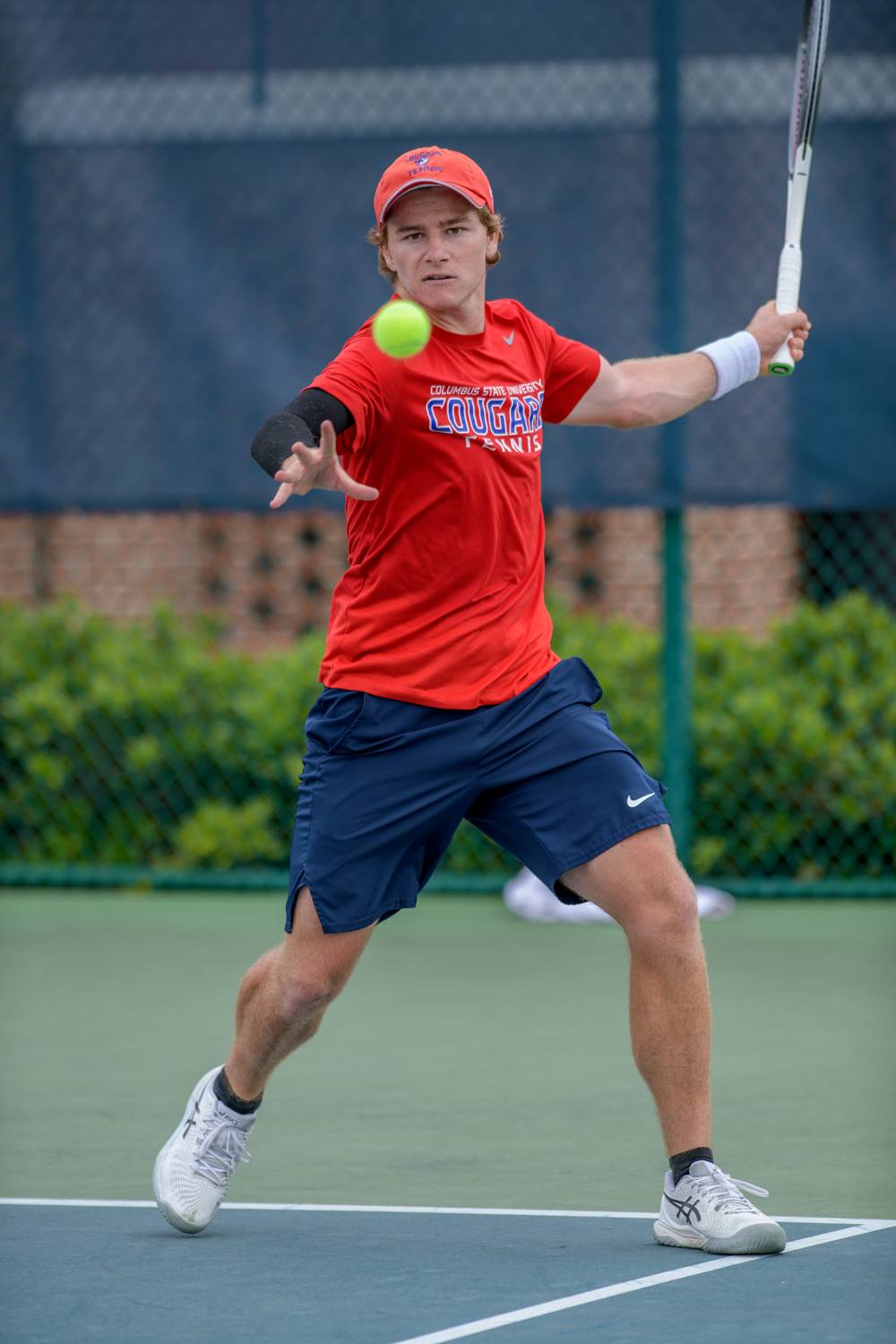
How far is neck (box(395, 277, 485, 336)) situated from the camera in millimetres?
3570

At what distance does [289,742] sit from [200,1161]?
4.20 m

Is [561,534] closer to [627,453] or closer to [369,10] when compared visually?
[627,453]

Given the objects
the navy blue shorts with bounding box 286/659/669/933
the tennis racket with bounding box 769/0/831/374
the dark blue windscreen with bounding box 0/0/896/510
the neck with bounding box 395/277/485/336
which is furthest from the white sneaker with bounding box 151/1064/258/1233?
the dark blue windscreen with bounding box 0/0/896/510

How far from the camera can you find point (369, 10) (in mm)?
7215

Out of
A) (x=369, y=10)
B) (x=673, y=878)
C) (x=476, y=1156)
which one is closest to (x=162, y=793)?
(x=369, y=10)

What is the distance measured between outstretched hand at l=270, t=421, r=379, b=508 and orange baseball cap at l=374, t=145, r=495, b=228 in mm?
594

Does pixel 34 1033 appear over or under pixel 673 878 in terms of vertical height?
under

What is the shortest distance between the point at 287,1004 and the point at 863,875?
438 cm

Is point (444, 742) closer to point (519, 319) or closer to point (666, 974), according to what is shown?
point (666, 974)

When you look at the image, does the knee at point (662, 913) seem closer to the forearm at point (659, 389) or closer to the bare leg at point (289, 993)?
the bare leg at point (289, 993)

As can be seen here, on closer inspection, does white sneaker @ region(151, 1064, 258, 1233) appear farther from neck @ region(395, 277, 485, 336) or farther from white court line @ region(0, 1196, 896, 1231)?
neck @ region(395, 277, 485, 336)

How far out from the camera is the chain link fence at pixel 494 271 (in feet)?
23.2

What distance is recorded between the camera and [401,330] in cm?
325

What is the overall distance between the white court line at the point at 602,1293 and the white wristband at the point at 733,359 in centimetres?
174
